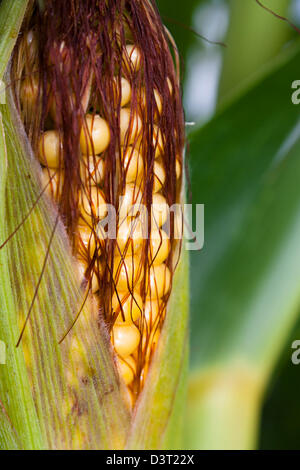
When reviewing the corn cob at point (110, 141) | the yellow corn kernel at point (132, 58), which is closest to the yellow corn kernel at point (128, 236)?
the corn cob at point (110, 141)

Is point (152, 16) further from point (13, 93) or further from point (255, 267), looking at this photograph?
point (255, 267)

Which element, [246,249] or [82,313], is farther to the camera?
[246,249]

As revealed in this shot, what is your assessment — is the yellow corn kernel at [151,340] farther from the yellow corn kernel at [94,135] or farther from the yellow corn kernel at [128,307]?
the yellow corn kernel at [94,135]

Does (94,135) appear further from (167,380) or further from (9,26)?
(167,380)

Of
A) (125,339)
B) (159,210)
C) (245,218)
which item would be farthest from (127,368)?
(245,218)

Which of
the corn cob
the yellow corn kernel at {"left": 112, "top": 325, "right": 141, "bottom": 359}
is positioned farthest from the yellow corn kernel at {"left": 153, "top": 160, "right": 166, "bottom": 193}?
the yellow corn kernel at {"left": 112, "top": 325, "right": 141, "bottom": 359}
